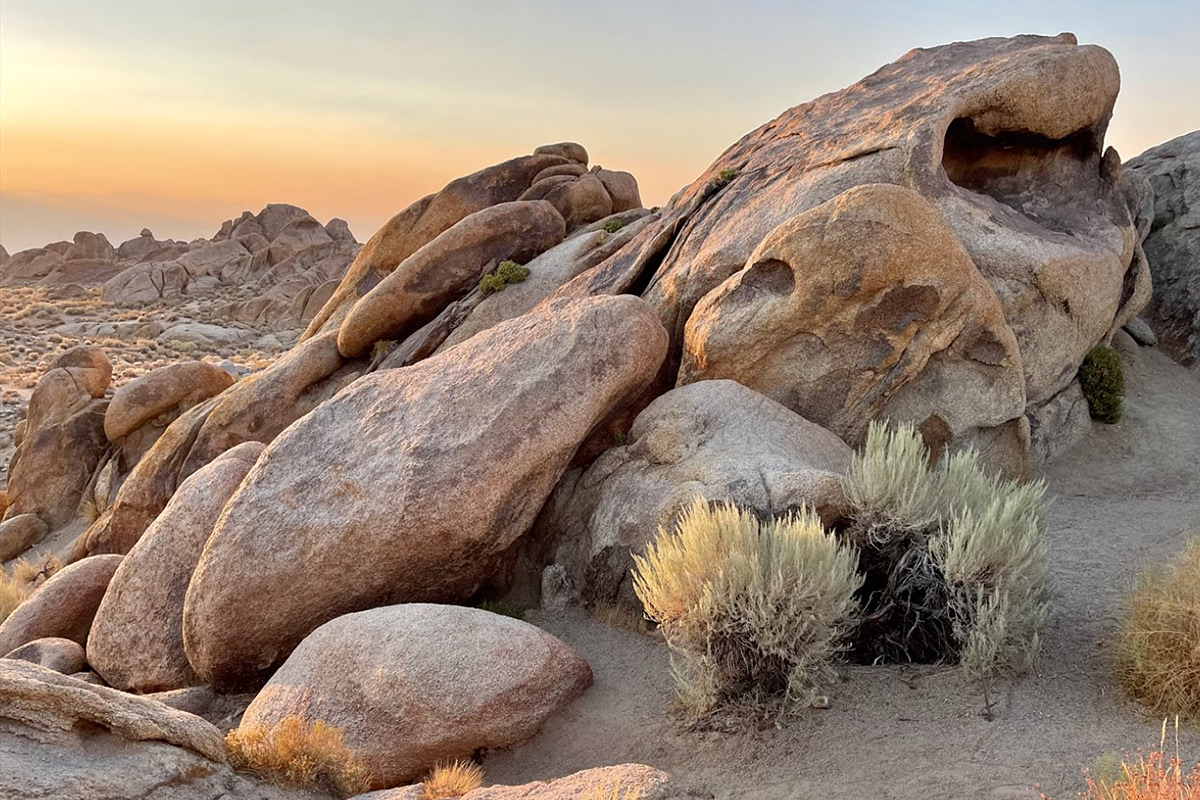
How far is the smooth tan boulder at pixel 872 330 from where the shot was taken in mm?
10812

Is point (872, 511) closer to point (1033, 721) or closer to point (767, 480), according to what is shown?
point (767, 480)

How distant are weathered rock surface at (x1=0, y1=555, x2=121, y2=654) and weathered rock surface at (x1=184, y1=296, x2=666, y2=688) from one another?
12.2ft

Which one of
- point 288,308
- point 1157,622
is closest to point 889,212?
point 1157,622

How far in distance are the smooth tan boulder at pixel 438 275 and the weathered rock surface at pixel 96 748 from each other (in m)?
13.2

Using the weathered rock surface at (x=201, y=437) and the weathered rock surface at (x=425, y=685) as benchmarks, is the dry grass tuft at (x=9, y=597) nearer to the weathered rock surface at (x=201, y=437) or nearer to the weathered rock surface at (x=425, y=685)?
the weathered rock surface at (x=201, y=437)

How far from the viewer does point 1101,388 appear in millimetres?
13719

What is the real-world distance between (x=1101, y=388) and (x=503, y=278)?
11324 millimetres

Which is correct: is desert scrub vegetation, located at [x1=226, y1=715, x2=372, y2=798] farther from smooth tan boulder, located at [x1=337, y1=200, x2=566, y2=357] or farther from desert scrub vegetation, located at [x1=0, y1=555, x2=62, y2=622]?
smooth tan boulder, located at [x1=337, y1=200, x2=566, y2=357]

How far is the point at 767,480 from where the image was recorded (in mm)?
8875

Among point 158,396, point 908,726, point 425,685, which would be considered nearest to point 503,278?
point 158,396

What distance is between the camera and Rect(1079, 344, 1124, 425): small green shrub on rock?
13688 millimetres

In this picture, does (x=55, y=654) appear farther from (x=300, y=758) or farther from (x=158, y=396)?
(x=158, y=396)

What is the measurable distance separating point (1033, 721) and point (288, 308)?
65776mm

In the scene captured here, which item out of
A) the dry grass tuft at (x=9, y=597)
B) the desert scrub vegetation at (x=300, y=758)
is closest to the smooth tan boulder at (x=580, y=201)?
the dry grass tuft at (x=9, y=597)
